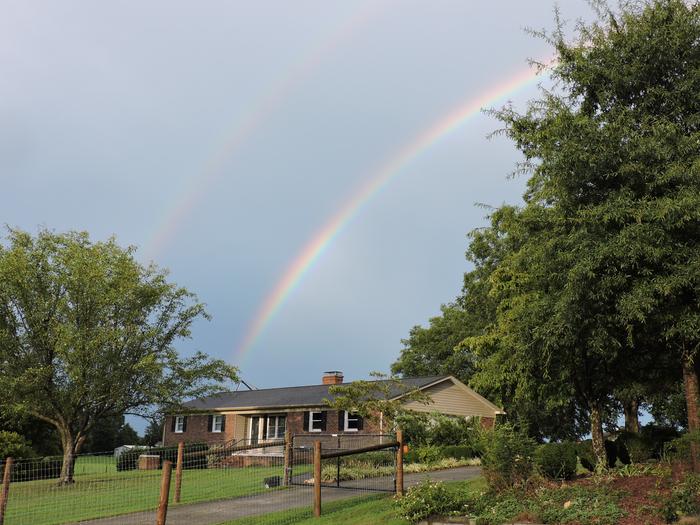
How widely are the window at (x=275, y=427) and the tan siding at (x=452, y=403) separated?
827cm

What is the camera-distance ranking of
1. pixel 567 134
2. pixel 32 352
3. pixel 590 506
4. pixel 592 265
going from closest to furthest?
1. pixel 590 506
2. pixel 592 265
3. pixel 567 134
4. pixel 32 352

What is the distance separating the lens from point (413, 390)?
29.4 m

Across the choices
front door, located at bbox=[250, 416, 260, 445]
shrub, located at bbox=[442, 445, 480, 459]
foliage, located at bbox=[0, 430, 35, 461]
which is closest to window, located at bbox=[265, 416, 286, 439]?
front door, located at bbox=[250, 416, 260, 445]

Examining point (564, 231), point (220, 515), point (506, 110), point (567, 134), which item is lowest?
point (220, 515)

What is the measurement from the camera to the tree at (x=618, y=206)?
11.9 meters

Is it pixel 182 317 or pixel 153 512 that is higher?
pixel 182 317

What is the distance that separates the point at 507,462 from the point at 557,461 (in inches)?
77.4

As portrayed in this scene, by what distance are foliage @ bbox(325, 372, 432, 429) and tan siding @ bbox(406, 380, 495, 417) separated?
1924 mm

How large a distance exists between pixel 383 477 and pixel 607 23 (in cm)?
1236

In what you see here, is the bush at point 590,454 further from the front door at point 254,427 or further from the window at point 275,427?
the front door at point 254,427

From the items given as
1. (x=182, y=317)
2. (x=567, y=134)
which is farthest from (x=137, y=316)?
(x=567, y=134)

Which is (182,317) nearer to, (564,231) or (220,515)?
(220,515)

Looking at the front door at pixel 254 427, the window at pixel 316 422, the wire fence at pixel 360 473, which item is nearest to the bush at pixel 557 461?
the wire fence at pixel 360 473

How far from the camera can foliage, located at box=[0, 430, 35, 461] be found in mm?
30438
